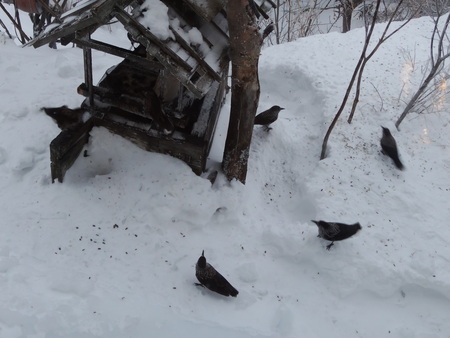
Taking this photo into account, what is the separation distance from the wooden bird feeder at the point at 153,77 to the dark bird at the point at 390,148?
3.09 metres

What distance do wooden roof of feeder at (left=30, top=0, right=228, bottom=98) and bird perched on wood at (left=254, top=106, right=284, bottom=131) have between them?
87.8 inches

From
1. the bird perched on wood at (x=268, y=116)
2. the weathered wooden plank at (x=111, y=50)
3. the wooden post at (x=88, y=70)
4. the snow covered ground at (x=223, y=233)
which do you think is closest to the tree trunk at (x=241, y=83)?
the snow covered ground at (x=223, y=233)

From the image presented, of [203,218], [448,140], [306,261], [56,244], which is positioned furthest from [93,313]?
[448,140]

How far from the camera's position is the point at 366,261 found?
5.14 m

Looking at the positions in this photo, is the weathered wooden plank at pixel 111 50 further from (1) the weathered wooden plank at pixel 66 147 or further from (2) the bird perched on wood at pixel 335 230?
(2) the bird perched on wood at pixel 335 230

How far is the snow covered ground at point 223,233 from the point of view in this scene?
4.39m

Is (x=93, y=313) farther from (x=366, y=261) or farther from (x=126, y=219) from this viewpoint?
(x=366, y=261)

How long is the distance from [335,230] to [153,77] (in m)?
3.74

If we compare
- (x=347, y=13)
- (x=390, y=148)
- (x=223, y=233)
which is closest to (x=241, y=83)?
(x=223, y=233)

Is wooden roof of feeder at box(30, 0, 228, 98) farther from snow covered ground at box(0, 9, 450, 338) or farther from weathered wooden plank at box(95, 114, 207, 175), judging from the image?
snow covered ground at box(0, 9, 450, 338)

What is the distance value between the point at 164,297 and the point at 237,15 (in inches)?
138

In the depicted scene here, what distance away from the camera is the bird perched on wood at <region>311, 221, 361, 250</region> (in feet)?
16.7

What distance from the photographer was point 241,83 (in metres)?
5.18

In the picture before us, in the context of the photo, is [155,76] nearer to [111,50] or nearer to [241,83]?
[111,50]
